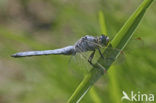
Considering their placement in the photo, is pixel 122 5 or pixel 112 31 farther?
pixel 122 5

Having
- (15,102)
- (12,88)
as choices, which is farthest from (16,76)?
(12,88)

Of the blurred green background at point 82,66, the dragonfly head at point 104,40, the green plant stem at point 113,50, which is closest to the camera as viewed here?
the green plant stem at point 113,50

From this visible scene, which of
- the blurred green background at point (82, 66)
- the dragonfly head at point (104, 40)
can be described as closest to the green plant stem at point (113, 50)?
the dragonfly head at point (104, 40)

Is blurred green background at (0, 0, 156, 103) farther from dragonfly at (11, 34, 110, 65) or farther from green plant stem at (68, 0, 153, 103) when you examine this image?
green plant stem at (68, 0, 153, 103)

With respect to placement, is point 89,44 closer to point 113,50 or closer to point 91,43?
point 91,43

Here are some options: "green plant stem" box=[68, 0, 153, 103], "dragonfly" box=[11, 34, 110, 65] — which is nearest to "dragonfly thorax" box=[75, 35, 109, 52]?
"dragonfly" box=[11, 34, 110, 65]

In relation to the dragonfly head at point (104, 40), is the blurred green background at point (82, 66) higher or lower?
lower

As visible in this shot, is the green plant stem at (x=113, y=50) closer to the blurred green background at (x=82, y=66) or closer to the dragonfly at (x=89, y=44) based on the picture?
the dragonfly at (x=89, y=44)

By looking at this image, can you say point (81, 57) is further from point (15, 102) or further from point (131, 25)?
point (15, 102)

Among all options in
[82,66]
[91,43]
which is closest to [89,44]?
[91,43]
